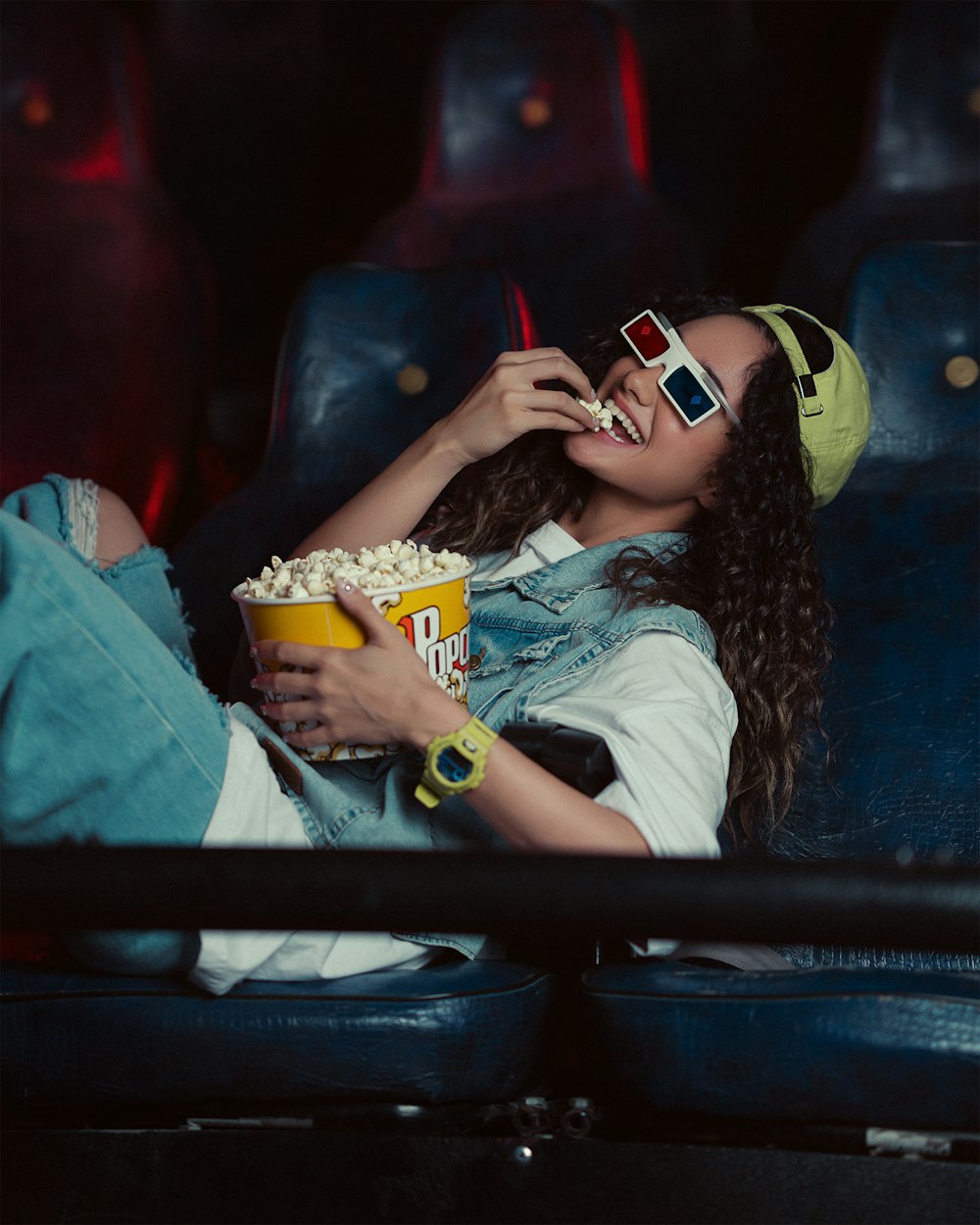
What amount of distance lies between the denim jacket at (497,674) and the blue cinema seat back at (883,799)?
0.23 meters

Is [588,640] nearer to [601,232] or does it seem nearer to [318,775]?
[318,775]

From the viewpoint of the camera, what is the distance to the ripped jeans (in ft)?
3.48

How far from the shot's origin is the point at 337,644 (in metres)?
1.19

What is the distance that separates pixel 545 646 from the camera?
1479 mm

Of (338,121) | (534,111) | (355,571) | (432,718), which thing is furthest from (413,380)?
(338,121)

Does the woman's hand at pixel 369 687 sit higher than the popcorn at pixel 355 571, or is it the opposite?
the popcorn at pixel 355 571

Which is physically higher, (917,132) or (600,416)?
(917,132)

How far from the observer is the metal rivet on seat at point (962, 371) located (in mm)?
1964

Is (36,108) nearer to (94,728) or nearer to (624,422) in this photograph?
(624,422)

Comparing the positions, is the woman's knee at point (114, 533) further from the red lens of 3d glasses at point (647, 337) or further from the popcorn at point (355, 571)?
the red lens of 3d glasses at point (647, 337)

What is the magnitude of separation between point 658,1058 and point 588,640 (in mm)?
480

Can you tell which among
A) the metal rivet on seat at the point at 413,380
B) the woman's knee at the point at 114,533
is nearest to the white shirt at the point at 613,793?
the woman's knee at the point at 114,533

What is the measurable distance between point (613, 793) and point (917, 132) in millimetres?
2357

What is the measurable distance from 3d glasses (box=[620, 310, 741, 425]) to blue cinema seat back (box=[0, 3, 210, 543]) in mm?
1533
